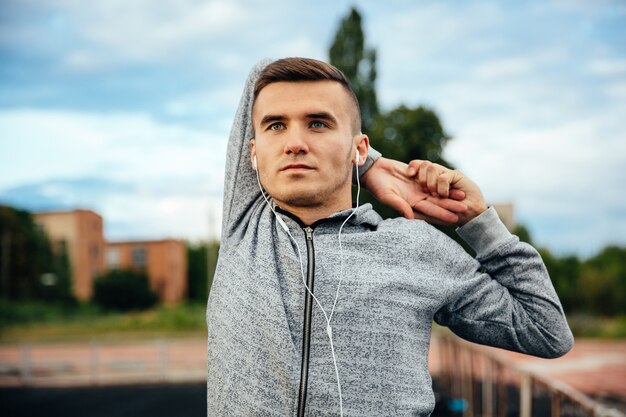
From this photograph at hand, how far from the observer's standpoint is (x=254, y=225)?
1.66 meters

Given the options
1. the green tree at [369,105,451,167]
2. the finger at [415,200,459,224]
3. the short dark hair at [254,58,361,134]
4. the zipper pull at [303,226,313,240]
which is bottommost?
the zipper pull at [303,226,313,240]

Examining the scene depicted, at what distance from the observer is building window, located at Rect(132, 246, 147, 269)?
4528 centimetres

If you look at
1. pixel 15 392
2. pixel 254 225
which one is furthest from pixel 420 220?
pixel 15 392

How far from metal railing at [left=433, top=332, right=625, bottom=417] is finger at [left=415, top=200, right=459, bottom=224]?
5.53ft

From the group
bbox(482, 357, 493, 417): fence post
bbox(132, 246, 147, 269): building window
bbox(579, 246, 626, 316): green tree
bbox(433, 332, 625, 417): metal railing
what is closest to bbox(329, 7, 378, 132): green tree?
bbox(433, 332, 625, 417): metal railing

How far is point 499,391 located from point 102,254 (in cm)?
4165

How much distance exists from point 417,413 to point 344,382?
190mm

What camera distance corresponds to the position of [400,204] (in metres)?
1.75

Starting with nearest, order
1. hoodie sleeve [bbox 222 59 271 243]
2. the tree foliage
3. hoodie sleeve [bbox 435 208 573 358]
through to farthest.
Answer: hoodie sleeve [bbox 435 208 573 358] < hoodie sleeve [bbox 222 59 271 243] < the tree foliage

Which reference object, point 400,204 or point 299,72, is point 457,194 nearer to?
point 400,204

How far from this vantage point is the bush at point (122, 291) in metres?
36.3

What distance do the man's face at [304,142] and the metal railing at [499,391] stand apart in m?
2.05

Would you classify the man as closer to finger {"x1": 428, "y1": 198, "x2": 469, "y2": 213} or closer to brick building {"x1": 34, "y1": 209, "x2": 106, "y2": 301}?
finger {"x1": 428, "y1": 198, "x2": 469, "y2": 213}

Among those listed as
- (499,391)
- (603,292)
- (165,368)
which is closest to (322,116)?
(499,391)
